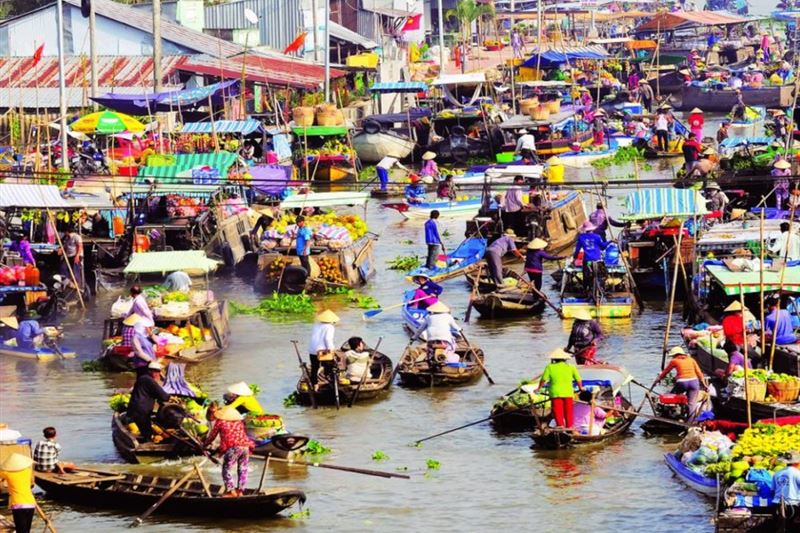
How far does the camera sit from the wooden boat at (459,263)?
107ft

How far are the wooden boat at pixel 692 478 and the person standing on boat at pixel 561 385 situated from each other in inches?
54.7

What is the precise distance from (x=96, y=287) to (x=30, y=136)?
11.3m

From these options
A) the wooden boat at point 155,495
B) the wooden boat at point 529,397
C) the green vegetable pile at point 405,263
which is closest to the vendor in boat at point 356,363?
the wooden boat at point 529,397

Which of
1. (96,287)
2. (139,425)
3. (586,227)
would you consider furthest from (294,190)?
(139,425)

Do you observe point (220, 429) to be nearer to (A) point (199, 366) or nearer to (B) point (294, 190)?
(A) point (199, 366)

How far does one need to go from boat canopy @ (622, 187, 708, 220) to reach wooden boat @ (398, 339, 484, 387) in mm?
6881

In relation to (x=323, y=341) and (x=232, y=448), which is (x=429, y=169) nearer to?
(x=323, y=341)

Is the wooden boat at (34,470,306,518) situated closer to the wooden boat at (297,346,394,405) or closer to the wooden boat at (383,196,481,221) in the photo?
the wooden boat at (297,346,394,405)

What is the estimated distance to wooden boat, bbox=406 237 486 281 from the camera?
3247 centimetres

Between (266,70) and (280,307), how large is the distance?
23.6 m

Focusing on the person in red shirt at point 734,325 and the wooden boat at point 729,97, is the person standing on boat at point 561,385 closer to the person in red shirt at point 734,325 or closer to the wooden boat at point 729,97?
the person in red shirt at point 734,325

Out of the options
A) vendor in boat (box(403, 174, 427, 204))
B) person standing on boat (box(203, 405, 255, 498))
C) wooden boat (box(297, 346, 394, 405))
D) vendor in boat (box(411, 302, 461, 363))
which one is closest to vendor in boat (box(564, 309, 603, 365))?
vendor in boat (box(411, 302, 461, 363))

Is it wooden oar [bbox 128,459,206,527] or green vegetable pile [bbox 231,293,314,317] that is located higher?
green vegetable pile [bbox 231,293,314,317]

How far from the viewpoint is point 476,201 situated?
3969 centimetres
